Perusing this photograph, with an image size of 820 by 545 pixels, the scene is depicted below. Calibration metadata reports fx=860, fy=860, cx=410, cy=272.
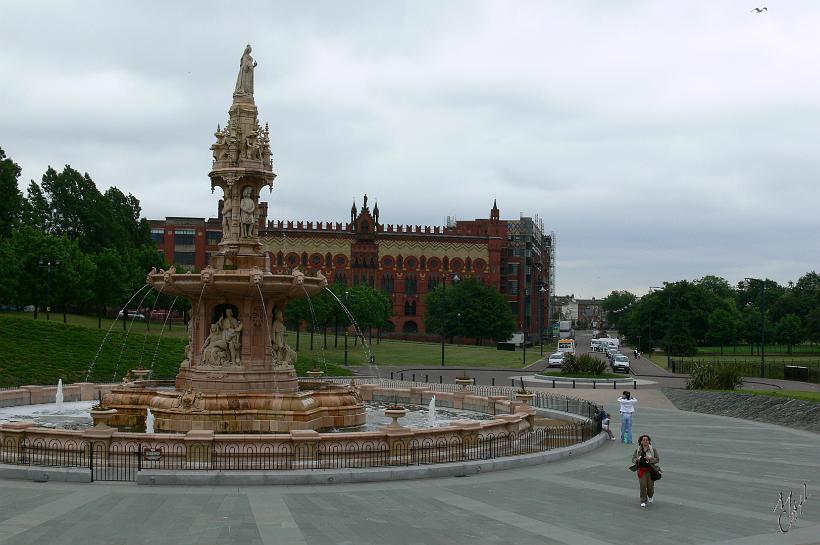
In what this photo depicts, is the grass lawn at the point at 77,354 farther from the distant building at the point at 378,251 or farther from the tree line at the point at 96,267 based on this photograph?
the distant building at the point at 378,251

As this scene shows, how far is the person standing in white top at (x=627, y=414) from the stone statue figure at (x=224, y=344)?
39.2ft

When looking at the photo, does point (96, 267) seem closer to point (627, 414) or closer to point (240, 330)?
point (240, 330)

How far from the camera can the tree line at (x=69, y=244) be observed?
68.2m

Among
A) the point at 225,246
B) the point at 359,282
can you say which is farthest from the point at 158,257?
the point at 225,246

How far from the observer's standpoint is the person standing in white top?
84.8 feet

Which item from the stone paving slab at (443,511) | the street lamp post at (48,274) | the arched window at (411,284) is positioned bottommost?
the stone paving slab at (443,511)

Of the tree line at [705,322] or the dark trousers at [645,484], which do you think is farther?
the tree line at [705,322]

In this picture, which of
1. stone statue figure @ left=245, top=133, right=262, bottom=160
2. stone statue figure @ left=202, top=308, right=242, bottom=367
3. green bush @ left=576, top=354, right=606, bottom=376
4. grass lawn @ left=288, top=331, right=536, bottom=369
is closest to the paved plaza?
stone statue figure @ left=202, top=308, right=242, bottom=367

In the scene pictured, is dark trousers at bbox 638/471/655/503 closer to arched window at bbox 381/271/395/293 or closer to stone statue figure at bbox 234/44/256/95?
stone statue figure at bbox 234/44/256/95

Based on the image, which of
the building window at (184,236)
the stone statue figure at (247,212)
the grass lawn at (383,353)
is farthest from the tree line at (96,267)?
the stone statue figure at (247,212)

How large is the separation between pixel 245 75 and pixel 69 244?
4951 centimetres

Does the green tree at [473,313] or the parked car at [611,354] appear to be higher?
the green tree at [473,313]

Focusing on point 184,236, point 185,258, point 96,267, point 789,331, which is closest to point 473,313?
point 789,331

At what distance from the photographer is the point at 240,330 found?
27266mm
